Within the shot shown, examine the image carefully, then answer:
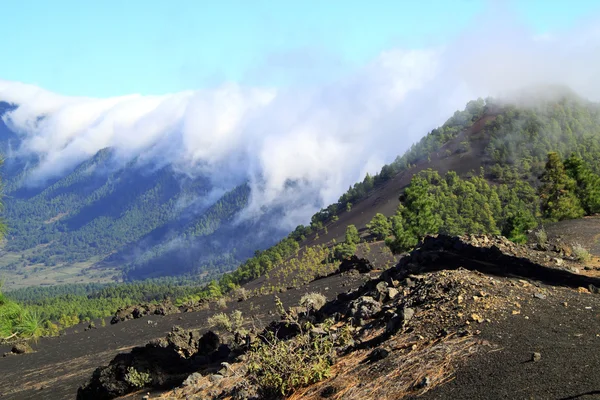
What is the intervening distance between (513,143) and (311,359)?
99.2m

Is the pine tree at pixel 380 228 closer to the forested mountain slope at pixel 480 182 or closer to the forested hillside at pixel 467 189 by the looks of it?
the forested hillside at pixel 467 189

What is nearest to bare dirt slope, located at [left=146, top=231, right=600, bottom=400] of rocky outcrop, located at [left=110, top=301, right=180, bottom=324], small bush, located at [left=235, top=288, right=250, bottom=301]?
small bush, located at [left=235, top=288, right=250, bottom=301]

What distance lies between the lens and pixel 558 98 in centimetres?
11812

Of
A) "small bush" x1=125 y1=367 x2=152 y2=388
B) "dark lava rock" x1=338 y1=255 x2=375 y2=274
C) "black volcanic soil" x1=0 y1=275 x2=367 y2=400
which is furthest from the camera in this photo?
"dark lava rock" x1=338 y1=255 x2=375 y2=274

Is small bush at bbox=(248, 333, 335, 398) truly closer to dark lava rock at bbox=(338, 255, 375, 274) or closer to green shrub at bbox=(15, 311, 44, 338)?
green shrub at bbox=(15, 311, 44, 338)

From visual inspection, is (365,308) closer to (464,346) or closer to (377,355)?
(377,355)

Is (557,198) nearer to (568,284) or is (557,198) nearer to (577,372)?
(568,284)

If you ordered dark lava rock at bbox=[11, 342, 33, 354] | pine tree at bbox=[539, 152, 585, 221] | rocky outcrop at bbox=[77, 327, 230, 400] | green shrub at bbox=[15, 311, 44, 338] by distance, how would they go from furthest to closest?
1. pine tree at bbox=[539, 152, 585, 221]
2. dark lava rock at bbox=[11, 342, 33, 354]
3. rocky outcrop at bbox=[77, 327, 230, 400]
4. green shrub at bbox=[15, 311, 44, 338]

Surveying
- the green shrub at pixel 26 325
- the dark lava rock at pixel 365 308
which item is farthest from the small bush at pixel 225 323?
the green shrub at pixel 26 325

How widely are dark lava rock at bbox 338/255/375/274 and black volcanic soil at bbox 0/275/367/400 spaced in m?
2.51

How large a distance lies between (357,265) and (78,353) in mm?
16877

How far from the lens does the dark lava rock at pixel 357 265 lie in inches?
1268

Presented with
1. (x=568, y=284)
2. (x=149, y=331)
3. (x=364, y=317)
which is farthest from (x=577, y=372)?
(x=149, y=331)

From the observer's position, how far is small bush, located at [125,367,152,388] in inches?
458
